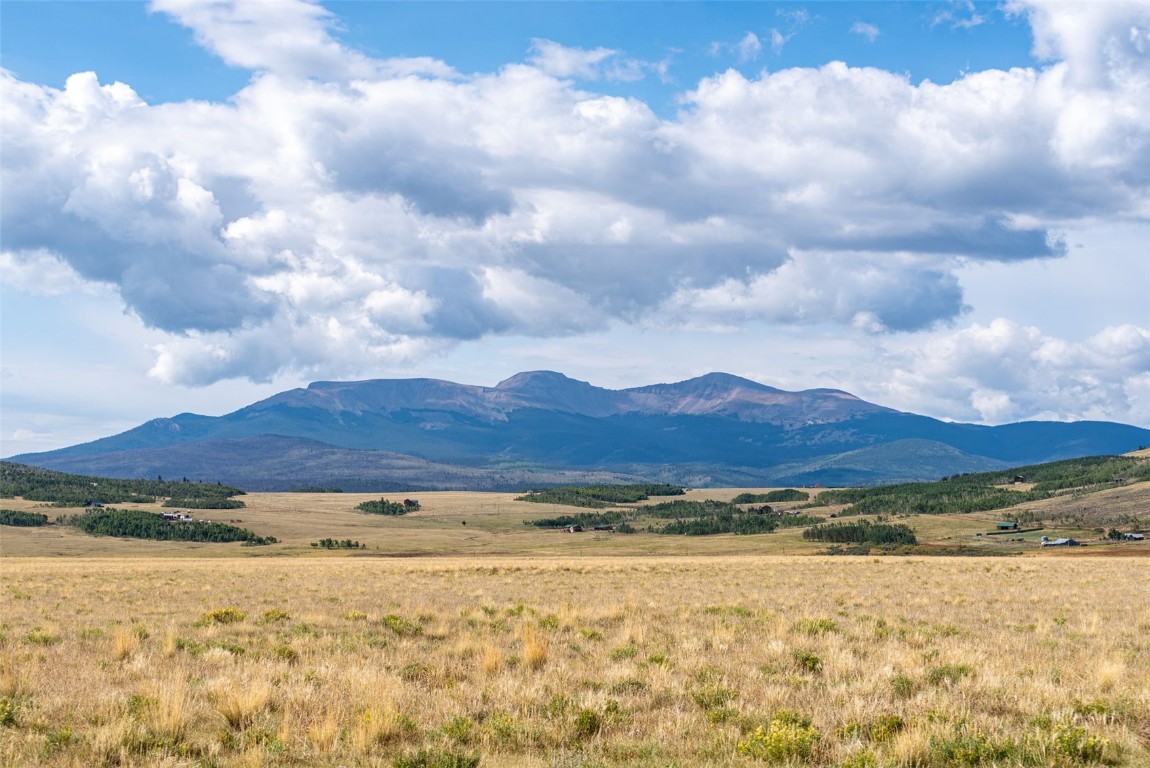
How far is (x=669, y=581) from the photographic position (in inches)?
1463

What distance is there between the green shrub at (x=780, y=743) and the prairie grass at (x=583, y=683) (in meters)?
0.02

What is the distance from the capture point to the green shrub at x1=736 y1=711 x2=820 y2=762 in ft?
32.4

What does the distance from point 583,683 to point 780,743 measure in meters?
4.57

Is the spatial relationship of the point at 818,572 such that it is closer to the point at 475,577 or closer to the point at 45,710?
the point at 475,577

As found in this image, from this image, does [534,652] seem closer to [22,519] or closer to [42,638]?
[42,638]

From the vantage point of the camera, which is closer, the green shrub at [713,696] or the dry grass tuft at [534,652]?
the green shrub at [713,696]

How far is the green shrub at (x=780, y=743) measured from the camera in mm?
9875

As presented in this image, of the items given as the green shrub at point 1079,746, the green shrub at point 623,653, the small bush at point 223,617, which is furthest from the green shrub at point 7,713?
the green shrub at point 1079,746

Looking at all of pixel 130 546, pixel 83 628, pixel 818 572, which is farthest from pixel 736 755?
pixel 130 546

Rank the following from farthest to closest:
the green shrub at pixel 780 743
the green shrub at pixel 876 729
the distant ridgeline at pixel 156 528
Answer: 1. the distant ridgeline at pixel 156 528
2. the green shrub at pixel 876 729
3. the green shrub at pixel 780 743

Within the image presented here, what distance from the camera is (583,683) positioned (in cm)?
1393

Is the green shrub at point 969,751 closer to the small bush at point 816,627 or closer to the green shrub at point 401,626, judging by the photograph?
the small bush at point 816,627

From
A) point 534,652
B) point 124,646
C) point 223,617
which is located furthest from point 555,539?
point 534,652

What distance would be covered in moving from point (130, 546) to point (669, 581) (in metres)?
135
